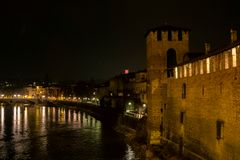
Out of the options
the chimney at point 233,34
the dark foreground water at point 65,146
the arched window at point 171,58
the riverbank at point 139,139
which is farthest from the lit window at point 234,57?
the dark foreground water at point 65,146

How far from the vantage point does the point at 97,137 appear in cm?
4497

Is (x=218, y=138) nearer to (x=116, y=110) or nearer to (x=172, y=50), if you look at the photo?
(x=172, y=50)

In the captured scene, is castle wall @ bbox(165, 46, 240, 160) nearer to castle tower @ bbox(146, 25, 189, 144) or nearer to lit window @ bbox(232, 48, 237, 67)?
lit window @ bbox(232, 48, 237, 67)

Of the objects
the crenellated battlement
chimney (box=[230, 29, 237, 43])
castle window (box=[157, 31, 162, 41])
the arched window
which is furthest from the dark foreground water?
chimney (box=[230, 29, 237, 43])

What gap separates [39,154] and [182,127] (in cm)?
1495

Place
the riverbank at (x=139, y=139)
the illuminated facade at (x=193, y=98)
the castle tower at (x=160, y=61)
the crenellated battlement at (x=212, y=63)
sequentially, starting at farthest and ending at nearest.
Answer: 1. the castle tower at (x=160, y=61)
2. the riverbank at (x=139, y=139)
3. the illuminated facade at (x=193, y=98)
4. the crenellated battlement at (x=212, y=63)

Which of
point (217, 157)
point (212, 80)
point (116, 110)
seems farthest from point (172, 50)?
point (116, 110)

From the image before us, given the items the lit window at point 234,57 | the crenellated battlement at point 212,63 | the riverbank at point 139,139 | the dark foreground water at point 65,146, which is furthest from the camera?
the dark foreground water at point 65,146

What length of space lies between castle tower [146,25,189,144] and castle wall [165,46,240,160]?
84.7 inches

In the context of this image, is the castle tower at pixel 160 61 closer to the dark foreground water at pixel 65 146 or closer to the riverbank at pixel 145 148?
the riverbank at pixel 145 148

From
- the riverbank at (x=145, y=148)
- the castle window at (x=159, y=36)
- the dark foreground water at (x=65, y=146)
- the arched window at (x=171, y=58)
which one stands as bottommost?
the dark foreground water at (x=65, y=146)

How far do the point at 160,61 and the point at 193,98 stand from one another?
8518 mm

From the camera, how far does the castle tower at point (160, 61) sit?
3191 cm

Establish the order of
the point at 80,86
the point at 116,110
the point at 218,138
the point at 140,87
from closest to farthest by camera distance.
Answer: the point at 218,138 < the point at 116,110 < the point at 140,87 < the point at 80,86
